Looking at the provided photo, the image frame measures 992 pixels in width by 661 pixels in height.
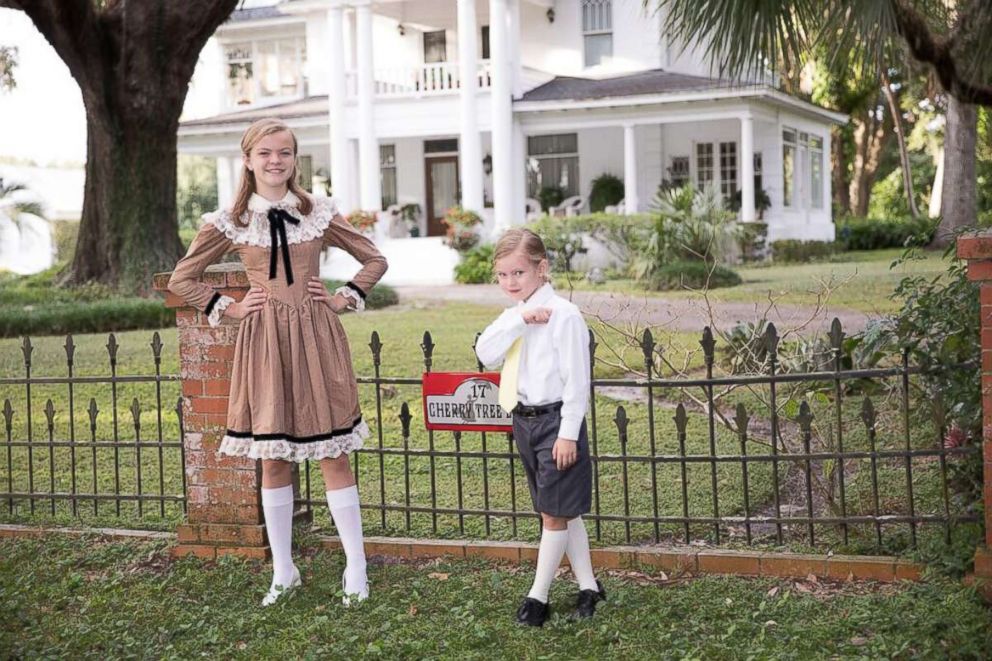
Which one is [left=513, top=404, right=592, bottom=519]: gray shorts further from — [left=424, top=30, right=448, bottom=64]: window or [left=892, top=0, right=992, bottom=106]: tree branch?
[left=424, top=30, right=448, bottom=64]: window

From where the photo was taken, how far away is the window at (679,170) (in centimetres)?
2698

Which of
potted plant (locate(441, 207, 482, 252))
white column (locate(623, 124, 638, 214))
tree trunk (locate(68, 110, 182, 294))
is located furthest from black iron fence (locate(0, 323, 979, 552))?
white column (locate(623, 124, 638, 214))

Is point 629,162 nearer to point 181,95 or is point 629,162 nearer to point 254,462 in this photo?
point 181,95

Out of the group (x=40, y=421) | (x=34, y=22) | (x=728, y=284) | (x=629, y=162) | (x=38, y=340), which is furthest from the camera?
(x=629, y=162)

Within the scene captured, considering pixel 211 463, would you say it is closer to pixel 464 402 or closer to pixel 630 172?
pixel 464 402

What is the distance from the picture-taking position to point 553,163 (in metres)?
27.5

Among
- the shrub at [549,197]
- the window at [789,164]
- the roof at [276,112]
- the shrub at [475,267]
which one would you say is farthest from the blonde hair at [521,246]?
the window at [789,164]

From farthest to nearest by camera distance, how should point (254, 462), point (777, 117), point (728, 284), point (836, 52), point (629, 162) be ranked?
point (777, 117)
point (629, 162)
point (728, 284)
point (836, 52)
point (254, 462)

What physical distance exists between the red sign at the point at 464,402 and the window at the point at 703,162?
2244 cm

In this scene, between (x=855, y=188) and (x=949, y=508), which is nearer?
(x=949, y=508)

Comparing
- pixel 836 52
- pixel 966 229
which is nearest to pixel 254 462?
pixel 966 229

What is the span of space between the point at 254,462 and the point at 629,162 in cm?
1980

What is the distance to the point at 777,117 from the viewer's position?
26.1m

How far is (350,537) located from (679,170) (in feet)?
75.8
